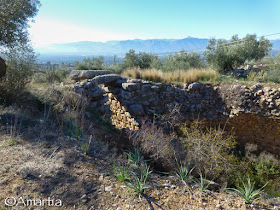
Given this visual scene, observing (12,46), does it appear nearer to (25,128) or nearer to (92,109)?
(92,109)

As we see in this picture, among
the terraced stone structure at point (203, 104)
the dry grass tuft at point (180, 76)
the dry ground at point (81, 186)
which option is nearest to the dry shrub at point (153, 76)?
the dry grass tuft at point (180, 76)

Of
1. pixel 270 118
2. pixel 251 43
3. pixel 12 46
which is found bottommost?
pixel 270 118

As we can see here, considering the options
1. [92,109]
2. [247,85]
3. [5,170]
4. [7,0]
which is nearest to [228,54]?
[247,85]

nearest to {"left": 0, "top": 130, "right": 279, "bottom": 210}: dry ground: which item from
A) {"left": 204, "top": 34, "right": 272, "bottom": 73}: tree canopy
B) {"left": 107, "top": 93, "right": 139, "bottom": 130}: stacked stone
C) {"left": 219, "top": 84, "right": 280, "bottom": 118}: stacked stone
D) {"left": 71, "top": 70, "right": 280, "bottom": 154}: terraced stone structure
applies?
{"left": 71, "top": 70, "right": 280, "bottom": 154}: terraced stone structure

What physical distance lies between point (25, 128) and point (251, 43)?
1401cm

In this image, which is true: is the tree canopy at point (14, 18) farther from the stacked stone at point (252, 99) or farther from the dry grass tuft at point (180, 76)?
the stacked stone at point (252, 99)

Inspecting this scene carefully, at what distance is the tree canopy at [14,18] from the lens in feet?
18.7

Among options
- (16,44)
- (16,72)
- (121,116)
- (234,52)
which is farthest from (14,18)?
(234,52)

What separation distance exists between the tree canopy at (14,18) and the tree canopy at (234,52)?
31.2 ft

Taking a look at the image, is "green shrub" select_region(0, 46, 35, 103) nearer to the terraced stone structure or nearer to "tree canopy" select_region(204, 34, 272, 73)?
the terraced stone structure

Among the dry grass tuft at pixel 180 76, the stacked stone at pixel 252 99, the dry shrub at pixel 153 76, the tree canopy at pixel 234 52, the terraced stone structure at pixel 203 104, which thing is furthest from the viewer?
the tree canopy at pixel 234 52

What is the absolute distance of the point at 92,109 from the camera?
640 cm

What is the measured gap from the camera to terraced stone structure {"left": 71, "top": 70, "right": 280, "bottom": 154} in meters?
7.52

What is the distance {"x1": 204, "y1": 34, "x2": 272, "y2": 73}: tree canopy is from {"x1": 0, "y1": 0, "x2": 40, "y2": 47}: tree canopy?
Answer: 9.51 meters
